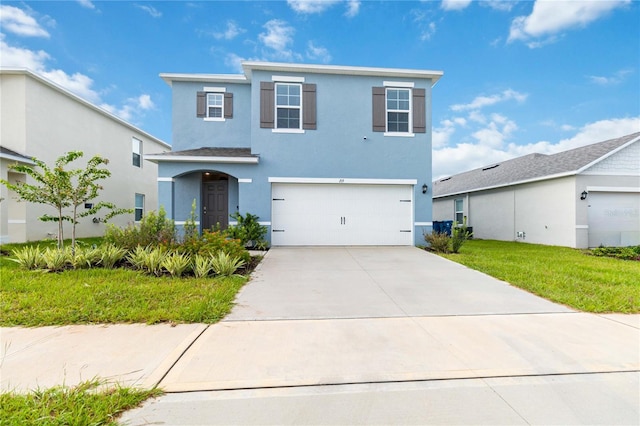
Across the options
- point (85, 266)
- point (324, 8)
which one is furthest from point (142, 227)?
point (324, 8)

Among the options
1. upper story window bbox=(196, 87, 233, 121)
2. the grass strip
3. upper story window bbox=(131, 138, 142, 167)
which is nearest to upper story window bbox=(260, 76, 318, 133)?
upper story window bbox=(196, 87, 233, 121)

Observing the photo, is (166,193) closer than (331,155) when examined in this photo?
Yes

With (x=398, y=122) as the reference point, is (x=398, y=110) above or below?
above

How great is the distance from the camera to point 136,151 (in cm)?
1559

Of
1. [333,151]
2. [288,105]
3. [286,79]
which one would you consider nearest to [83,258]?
[288,105]

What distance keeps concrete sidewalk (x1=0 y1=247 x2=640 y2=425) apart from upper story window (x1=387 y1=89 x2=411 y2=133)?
24.3 feet

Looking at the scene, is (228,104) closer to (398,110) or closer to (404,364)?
(398,110)

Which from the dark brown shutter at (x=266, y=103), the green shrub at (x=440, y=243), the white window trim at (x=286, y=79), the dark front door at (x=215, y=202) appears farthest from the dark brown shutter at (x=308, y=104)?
the green shrub at (x=440, y=243)

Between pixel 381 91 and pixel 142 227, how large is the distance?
29.2 feet

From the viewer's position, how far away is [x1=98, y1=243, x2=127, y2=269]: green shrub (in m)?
6.06

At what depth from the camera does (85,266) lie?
5.98m

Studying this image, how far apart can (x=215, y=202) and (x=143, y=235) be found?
12.4 feet

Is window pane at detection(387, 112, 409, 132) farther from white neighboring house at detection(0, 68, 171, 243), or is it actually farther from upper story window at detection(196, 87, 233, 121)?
white neighboring house at detection(0, 68, 171, 243)

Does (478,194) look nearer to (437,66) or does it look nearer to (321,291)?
(437,66)
